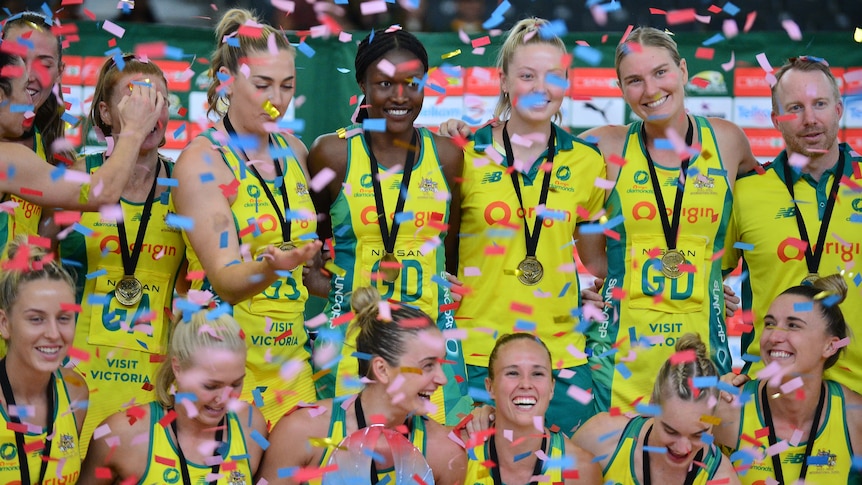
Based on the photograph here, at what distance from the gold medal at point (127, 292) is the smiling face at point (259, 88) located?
2.45 ft

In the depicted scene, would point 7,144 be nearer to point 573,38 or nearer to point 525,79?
point 525,79

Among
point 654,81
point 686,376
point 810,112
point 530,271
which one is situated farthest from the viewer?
point 810,112

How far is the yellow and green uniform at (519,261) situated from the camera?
4.87m

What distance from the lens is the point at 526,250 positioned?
4895mm

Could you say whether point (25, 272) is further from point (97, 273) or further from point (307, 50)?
point (307, 50)

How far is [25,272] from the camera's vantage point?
14.0 feet

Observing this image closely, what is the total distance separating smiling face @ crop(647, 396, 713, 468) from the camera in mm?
4449

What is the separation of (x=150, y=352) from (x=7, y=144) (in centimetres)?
97

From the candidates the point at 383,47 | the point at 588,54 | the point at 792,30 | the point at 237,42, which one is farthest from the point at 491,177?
the point at 792,30

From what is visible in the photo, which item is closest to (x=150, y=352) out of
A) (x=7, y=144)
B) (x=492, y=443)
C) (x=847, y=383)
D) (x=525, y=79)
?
(x=7, y=144)

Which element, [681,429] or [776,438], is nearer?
[681,429]

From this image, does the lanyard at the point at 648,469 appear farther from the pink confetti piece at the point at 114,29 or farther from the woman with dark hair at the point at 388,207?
the pink confetti piece at the point at 114,29

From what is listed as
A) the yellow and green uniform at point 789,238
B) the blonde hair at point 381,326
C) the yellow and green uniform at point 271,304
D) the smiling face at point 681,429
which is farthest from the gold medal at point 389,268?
the yellow and green uniform at point 789,238

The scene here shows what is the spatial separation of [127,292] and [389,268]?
1.02 m
